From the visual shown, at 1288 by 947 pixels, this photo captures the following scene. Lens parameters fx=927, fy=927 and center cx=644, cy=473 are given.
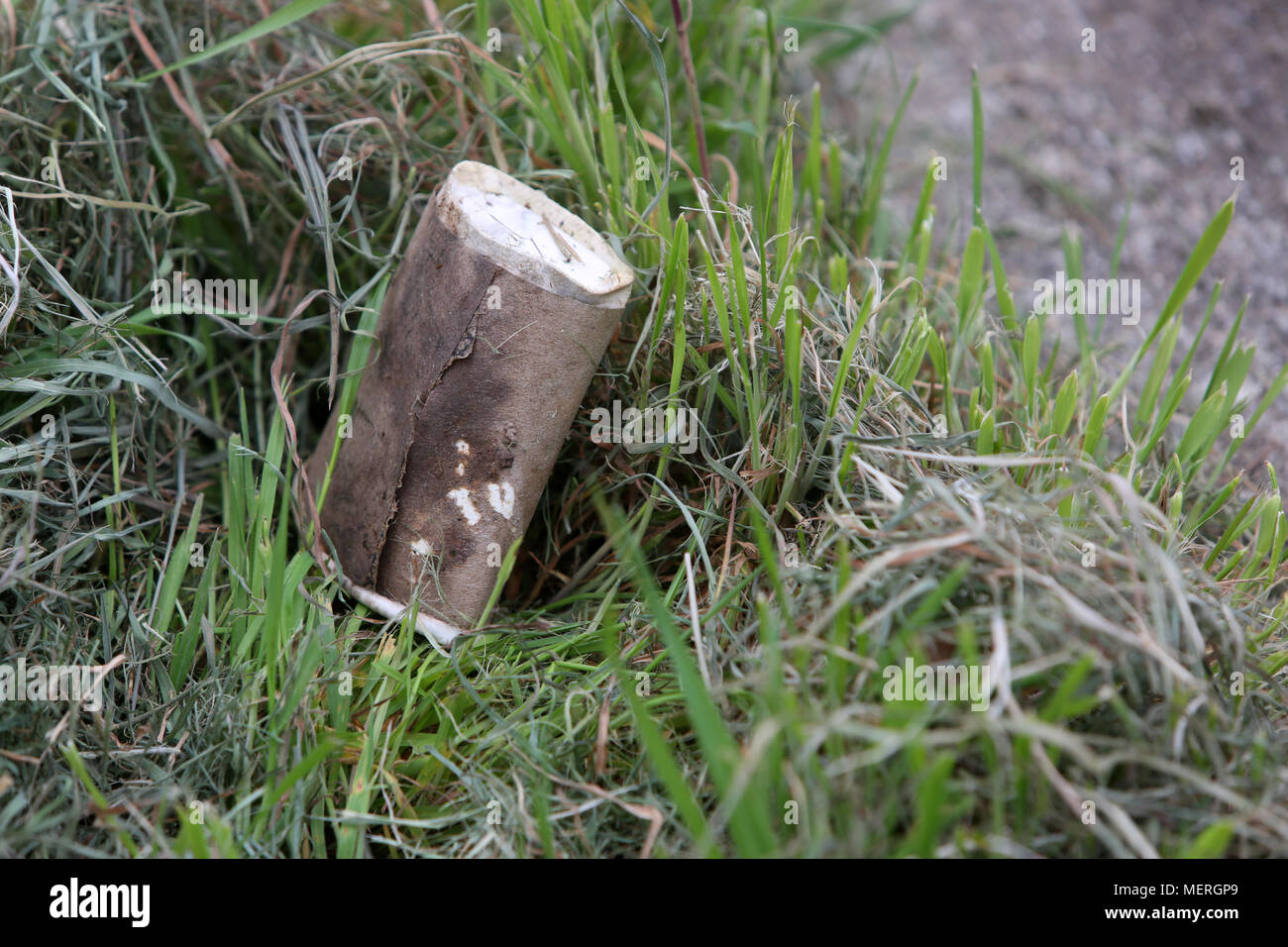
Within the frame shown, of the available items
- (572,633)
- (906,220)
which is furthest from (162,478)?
(906,220)

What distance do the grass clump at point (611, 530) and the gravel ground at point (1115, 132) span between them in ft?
0.98

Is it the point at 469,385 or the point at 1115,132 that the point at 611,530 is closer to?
the point at 469,385

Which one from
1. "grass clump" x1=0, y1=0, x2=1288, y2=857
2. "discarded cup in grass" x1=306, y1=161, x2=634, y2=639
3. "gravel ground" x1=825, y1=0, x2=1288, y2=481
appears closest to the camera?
"grass clump" x1=0, y1=0, x2=1288, y2=857

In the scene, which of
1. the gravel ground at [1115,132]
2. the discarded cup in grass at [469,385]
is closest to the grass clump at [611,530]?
the discarded cup in grass at [469,385]

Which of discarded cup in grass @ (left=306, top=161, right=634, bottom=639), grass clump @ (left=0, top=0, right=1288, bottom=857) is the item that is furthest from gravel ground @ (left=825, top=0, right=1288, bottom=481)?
discarded cup in grass @ (left=306, top=161, right=634, bottom=639)

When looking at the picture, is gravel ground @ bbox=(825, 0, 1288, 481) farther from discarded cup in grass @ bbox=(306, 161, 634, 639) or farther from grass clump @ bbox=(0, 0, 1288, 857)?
discarded cup in grass @ bbox=(306, 161, 634, 639)

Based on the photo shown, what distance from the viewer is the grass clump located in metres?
1.08

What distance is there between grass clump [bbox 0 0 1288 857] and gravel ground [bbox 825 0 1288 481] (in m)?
0.30

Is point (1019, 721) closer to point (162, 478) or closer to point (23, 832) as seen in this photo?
point (23, 832)

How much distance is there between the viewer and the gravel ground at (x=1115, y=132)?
2238 millimetres

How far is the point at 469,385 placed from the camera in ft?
4.76

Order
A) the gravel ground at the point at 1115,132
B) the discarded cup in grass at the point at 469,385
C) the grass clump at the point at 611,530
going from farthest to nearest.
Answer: the gravel ground at the point at 1115,132
the discarded cup in grass at the point at 469,385
the grass clump at the point at 611,530

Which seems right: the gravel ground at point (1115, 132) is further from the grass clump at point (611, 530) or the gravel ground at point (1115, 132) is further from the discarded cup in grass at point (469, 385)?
the discarded cup in grass at point (469, 385)

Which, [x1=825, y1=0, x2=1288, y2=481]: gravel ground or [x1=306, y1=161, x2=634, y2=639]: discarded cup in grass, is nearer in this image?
[x1=306, y1=161, x2=634, y2=639]: discarded cup in grass
